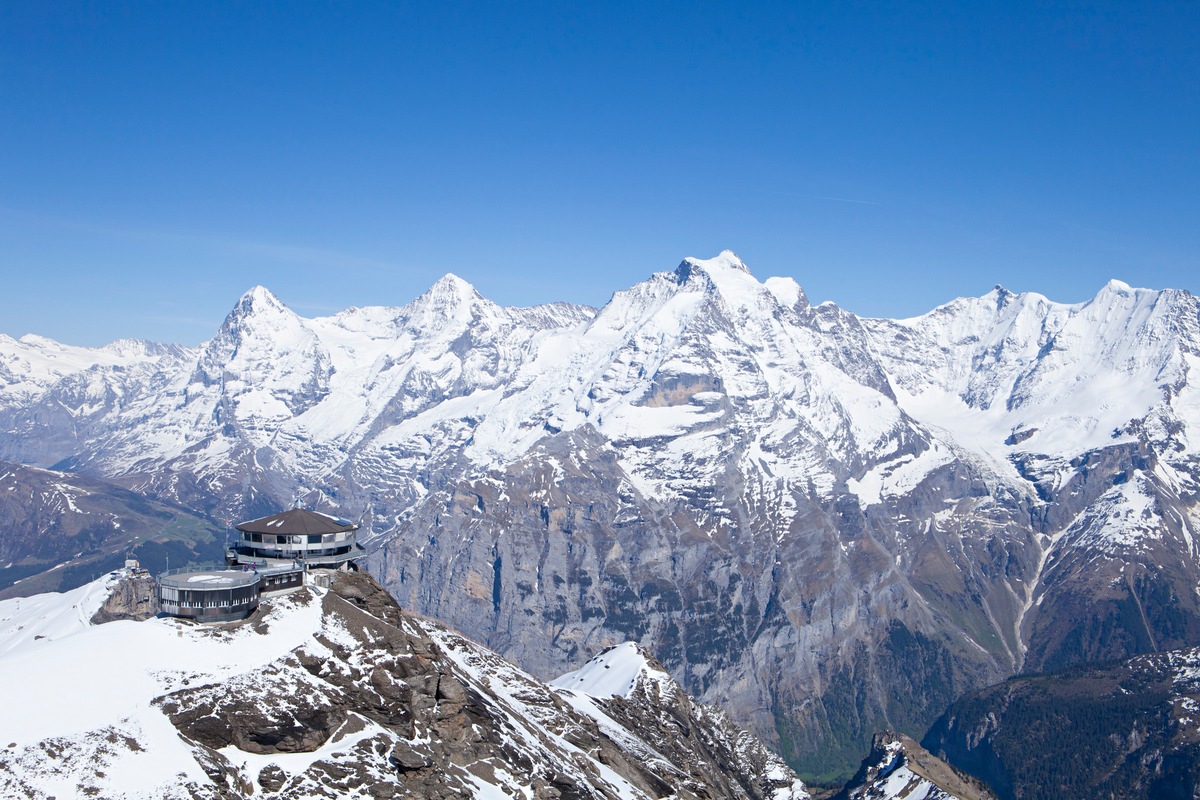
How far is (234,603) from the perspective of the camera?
340ft

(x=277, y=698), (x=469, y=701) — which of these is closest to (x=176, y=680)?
(x=277, y=698)

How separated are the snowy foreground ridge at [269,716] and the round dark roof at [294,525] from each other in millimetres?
10631

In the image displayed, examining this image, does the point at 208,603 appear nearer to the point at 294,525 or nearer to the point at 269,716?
the point at 269,716

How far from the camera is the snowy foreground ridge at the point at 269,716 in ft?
269

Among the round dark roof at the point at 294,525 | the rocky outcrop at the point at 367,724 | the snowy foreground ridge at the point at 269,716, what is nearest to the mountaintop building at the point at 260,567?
the round dark roof at the point at 294,525

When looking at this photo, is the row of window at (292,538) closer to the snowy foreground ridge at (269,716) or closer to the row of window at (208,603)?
the snowy foreground ridge at (269,716)

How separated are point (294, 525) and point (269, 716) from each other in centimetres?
3375

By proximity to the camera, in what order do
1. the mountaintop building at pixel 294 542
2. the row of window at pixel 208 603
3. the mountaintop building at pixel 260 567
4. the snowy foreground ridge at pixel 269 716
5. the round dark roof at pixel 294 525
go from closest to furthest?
the snowy foreground ridge at pixel 269 716 < the row of window at pixel 208 603 < the mountaintop building at pixel 260 567 < the mountaintop building at pixel 294 542 < the round dark roof at pixel 294 525

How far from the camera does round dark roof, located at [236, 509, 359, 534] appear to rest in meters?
120

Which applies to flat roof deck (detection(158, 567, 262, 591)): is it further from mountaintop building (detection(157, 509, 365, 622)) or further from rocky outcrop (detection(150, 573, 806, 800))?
rocky outcrop (detection(150, 573, 806, 800))

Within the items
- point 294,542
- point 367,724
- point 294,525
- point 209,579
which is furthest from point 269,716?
point 294,525

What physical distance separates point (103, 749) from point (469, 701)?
3721 centimetres

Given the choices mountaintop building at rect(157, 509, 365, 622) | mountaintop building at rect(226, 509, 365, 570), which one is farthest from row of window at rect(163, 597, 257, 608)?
mountaintop building at rect(226, 509, 365, 570)

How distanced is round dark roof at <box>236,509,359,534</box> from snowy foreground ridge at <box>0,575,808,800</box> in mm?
10631
